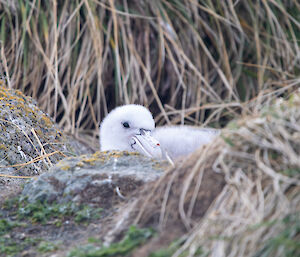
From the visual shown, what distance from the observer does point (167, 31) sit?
5637mm

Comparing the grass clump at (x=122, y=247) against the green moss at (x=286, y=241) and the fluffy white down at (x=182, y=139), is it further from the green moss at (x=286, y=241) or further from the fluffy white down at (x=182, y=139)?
the fluffy white down at (x=182, y=139)

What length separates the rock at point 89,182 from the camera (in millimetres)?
2520

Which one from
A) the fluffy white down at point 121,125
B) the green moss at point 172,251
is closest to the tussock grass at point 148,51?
the fluffy white down at point 121,125

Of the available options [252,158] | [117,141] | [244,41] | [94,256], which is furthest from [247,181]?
[244,41]

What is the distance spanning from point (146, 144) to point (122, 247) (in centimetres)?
189

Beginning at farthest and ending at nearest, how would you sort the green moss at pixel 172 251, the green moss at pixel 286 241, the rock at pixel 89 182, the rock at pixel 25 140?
the rock at pixel 25 140 → the rock at pixel 89 182 → the green moss at pixel 172 251 → the green moss at pixel 286 241

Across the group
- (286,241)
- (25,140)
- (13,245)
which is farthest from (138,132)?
(286,241)

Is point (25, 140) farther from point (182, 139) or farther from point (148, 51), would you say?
point (148, 51)

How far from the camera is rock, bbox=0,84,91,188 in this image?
3459 millimetres

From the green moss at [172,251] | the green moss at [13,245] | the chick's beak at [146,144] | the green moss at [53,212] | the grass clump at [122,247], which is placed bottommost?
the chick's beak at [146,144]

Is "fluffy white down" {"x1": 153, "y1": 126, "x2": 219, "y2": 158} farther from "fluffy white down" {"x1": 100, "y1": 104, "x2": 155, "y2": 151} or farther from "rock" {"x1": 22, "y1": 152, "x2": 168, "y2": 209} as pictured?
"rock" {"x1": 22, "y1": 152, "x2": 168, "y2": 209}

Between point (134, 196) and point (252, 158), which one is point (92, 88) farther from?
point (252, 158)

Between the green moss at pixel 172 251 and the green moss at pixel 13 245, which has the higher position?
the green moss at pixel 172 251

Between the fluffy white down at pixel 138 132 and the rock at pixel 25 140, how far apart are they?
1.15 ft
